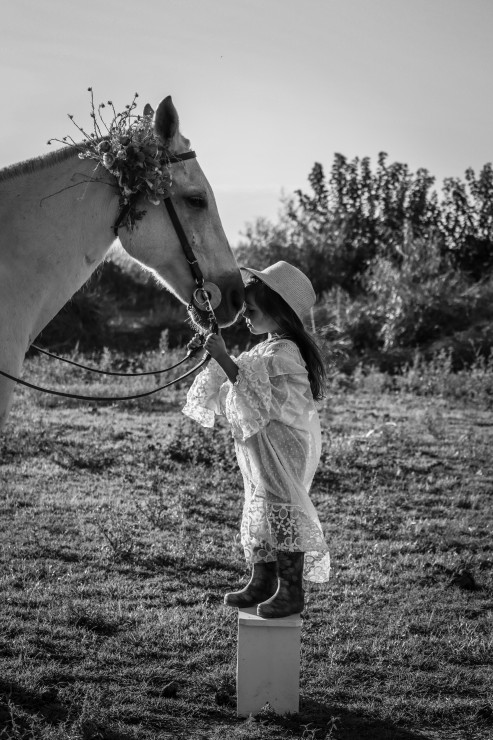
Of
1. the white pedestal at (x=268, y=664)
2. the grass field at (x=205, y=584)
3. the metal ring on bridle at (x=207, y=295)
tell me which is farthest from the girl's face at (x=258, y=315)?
the grass field at (x=205, y=584)

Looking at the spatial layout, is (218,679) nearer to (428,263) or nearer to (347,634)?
(347,634)

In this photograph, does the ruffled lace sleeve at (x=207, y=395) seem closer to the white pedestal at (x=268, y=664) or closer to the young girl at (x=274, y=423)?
the young girl at (x=274, y=423)

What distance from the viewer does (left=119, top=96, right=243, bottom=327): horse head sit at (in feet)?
12.2

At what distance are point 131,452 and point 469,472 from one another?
3.24m

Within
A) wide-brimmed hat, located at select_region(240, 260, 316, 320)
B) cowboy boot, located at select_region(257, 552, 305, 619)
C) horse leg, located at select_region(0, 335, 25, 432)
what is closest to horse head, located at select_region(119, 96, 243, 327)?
wide-brimmed hat, located at select_region(240, 260, 316, 320)

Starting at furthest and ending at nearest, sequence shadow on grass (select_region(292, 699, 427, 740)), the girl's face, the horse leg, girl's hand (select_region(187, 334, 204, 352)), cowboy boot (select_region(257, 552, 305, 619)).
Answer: the girl's face
girl's hand (select_region(187, 334, 204, 352))
cowboy boot (select_region(257, 552, 305, 619))
shadow on grass (select_region(292, 699, 427, 740))
the horse leg

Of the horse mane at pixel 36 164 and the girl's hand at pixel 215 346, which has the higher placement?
the horse mane at pixel 36 164

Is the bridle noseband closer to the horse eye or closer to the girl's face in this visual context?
the horse eye

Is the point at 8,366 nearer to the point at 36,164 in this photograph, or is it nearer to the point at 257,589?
the point at 36,164

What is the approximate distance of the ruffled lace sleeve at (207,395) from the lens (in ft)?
13.0

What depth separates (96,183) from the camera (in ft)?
11.9

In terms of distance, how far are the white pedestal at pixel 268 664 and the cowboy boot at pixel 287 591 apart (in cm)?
3

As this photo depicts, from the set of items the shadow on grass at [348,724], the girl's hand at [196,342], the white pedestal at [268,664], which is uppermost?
the girl's hand at [196,342]

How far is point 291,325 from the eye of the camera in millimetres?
3879
